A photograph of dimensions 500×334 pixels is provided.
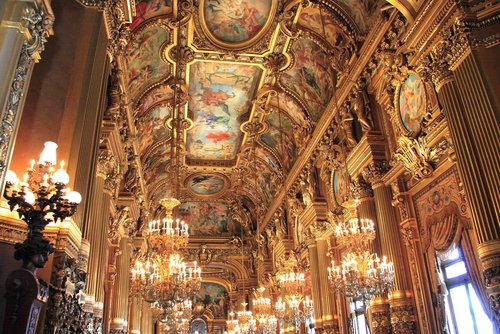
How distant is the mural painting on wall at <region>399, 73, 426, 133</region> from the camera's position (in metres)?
8.77

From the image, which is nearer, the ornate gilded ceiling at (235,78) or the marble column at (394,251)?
the marble column at (394,251)

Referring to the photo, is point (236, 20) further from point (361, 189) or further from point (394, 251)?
point (394, 251)

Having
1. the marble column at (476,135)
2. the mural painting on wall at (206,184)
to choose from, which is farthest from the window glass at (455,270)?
the mural painting on wall at (206,184)

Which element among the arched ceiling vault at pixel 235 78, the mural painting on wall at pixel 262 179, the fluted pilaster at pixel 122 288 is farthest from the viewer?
the mural painting on wall at pixel 262 179

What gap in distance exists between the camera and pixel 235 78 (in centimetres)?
1479

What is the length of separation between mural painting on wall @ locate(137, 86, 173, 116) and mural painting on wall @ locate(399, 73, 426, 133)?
7.62 metres

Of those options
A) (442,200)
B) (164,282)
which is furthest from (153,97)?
(442,200)

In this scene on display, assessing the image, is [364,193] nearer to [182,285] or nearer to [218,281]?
[182,285]

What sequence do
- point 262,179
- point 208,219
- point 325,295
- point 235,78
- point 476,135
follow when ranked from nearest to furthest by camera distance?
1. point 476,135
2. point 325,295
3. point 235,78
4. point 262,179
5. point 208,219

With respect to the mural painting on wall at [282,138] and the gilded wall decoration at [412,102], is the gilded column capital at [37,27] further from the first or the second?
the mural painting on wall at [282,138]

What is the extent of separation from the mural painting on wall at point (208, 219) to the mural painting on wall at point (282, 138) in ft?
27.1

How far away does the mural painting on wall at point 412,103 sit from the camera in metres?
8.77

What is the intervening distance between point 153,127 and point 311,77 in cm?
618

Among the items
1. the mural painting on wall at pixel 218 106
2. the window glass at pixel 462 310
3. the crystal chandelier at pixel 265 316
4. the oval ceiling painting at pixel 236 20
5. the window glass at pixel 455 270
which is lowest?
the window glass at pixel 462 310
